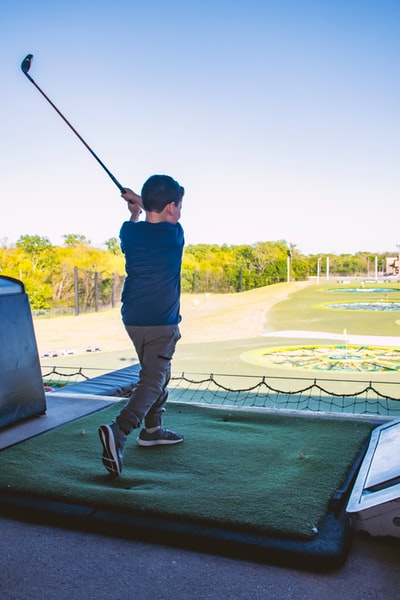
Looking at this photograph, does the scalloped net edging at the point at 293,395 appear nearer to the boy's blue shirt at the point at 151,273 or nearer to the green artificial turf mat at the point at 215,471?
the green artificial turf mat at the point at 215,471

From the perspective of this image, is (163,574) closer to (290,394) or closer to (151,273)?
(151,273)

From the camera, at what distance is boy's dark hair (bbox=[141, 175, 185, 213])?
259cm

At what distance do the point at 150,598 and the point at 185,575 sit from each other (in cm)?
15

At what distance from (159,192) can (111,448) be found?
46.5 inches

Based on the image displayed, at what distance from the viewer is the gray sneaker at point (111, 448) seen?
229cm

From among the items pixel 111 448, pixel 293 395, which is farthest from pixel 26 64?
pixel 293 395

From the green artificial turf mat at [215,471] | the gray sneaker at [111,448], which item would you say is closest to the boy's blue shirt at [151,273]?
the gray sneaker at [111,448]

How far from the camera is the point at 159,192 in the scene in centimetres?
259

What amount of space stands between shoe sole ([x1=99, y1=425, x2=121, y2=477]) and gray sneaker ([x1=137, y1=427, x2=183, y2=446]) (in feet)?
1.56

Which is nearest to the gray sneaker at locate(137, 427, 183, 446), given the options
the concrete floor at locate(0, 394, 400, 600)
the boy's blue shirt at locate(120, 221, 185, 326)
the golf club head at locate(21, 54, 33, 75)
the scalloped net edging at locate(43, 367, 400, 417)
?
the boy's blue shirt at locate(120, 221, 185, 326)

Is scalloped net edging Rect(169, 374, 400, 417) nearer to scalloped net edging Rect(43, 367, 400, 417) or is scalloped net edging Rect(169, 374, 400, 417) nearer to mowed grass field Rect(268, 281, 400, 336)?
scalloped net edging Rect(43, 367, 400, 417)

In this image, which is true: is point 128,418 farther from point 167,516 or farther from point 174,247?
point 174,247

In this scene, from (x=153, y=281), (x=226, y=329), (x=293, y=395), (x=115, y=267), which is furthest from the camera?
(x=115, y=267)

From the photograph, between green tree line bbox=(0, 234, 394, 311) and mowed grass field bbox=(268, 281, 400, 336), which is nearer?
mowed grass field bbox=(268, 281, 400, 336)
